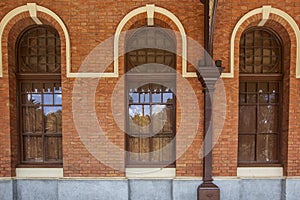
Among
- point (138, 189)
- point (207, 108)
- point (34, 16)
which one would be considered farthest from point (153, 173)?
point (34, 16)

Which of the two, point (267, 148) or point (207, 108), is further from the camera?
point (267, 148)

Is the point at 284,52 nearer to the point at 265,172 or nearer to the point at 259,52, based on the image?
the point at 259,52

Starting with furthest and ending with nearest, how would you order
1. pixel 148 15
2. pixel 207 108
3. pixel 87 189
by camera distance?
pixel 87 189, pixel 148 15, pixel 207 108

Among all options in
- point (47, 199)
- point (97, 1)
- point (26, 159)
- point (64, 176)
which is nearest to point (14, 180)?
point (26, 159)

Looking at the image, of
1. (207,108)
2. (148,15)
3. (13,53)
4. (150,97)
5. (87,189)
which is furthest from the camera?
(150,97)

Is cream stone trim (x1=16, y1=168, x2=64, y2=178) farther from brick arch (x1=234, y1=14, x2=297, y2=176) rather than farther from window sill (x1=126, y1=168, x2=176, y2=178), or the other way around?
brick arch (x1=234, y1=14, x2=297, y2=176)

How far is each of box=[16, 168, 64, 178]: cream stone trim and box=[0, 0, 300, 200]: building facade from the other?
21 millimetres

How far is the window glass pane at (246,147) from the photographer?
459cm

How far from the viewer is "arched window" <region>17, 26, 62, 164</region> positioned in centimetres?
453

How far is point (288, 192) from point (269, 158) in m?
0.73

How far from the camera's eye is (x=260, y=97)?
457 centimetres

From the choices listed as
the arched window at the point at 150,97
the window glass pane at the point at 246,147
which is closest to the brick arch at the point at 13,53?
the arched window at the point at 150,97

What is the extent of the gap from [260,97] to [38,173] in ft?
16.9

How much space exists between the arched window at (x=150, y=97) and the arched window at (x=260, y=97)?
5.12 ft
